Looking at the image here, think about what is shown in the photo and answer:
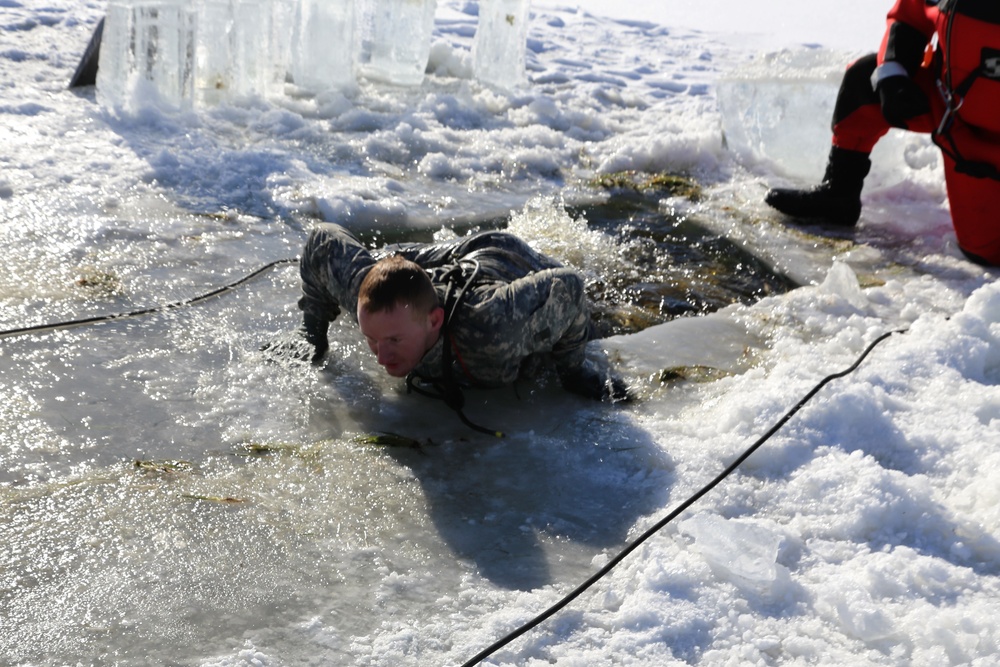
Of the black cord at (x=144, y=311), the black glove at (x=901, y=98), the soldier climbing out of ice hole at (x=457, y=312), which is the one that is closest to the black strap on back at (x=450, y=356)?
the soldier climbing out of ice hole at (x=457, y=312)

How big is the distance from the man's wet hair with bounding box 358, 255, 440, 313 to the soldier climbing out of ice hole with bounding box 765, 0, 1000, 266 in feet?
10.5

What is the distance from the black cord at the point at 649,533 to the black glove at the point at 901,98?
2060 millimetres

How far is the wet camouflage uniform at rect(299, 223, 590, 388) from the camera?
2.88 meters

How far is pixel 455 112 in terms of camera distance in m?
7.05

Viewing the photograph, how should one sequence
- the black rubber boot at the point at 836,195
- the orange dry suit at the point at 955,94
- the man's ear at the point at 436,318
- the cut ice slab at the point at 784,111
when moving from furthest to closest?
the cut ice slab at the point at 784,111, the black rubber boot at the point at 836,195, the orange dry suit at the point at 955,94, the man's ear at the point at 436,318

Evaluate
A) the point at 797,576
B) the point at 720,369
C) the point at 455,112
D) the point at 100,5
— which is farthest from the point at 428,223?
the point at 100,5

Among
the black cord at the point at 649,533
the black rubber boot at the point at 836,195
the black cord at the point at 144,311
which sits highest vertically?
the black rubber boot at the point at 836,195

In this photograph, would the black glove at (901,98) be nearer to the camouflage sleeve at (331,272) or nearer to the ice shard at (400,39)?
the camouflage sleeve at (331,272)

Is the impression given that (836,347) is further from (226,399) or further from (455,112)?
(455,112)

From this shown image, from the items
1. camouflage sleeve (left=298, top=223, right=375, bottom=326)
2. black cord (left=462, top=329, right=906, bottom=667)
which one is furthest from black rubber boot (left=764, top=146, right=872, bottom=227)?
camouflage sleeve (left=298, top=223, right=375, bottom=326)

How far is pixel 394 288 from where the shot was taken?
2670mm

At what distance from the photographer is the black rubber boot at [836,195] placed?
521 centimetres

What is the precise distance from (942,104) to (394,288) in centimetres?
352

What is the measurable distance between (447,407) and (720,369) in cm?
108
